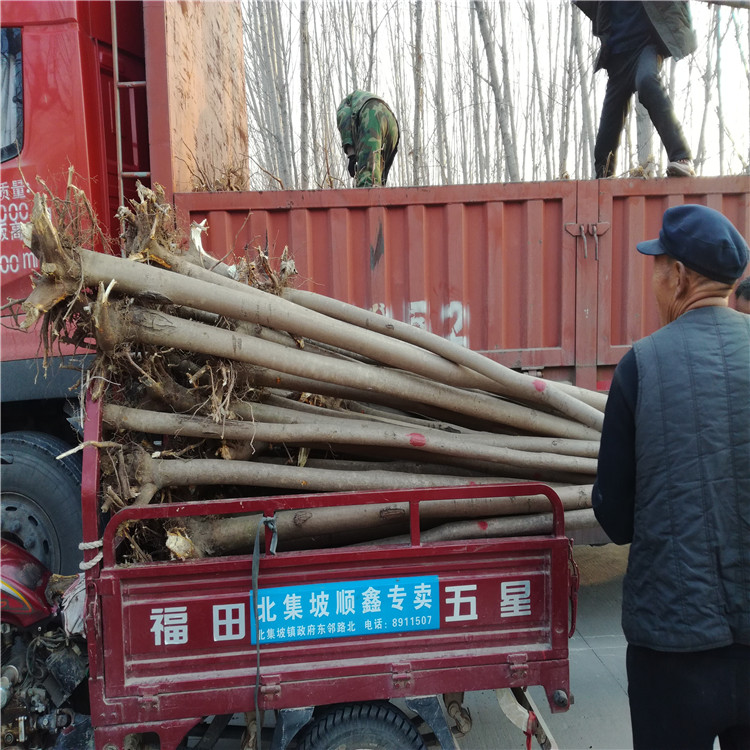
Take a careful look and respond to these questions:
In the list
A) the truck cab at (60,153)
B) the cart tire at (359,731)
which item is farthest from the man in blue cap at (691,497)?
the truck cab at (60,153)

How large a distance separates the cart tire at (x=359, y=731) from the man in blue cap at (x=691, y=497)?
2.71 ft

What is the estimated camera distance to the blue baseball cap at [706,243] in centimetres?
160

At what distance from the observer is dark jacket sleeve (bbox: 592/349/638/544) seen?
65.0 inches

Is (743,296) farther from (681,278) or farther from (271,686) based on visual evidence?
(271,686)

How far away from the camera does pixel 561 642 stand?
2100 mm

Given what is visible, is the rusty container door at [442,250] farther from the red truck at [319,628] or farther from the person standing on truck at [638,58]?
the red truck at [319,628]

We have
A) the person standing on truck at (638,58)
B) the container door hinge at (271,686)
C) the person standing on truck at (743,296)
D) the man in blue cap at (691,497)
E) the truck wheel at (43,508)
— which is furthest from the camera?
the person standing on truck at (638,58)

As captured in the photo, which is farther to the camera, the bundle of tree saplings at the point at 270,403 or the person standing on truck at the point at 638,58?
the person standing on truck at the point at 638,58

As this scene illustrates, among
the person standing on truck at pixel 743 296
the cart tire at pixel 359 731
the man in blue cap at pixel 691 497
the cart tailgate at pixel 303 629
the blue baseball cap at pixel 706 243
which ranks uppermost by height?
the blue baseball cap at pixel 706 243

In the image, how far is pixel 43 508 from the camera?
3.04 meters

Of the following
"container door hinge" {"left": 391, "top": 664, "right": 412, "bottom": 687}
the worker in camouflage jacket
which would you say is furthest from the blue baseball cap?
the worker in camouflage jacket

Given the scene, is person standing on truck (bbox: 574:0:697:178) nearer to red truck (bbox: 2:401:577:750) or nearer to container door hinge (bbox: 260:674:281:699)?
red truck (bbox: 2:401:577:750)

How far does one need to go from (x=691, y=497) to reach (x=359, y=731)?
1356 millimetres

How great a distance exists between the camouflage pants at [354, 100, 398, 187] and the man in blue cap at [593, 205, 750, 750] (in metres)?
3.06
